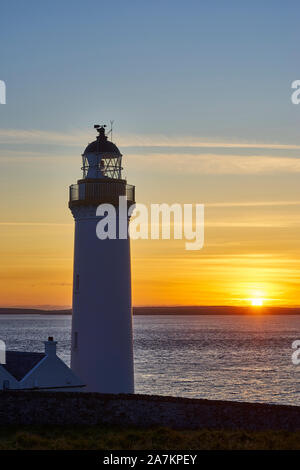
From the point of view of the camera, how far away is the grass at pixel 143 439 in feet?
62.7

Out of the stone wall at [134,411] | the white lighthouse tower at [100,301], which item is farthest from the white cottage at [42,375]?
the stone wall at [134,411]

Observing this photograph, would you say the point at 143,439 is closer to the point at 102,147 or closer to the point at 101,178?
the point at 101,178

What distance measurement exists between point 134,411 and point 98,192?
9516mm

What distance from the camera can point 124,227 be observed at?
2820cm

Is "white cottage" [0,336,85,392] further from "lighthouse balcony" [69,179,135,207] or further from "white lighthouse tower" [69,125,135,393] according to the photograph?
"lighthouse balcony" [69,179,135,207]

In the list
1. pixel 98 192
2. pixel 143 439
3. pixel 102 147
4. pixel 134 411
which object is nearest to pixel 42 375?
pixel 134 411

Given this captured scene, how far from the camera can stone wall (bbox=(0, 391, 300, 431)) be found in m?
22.1

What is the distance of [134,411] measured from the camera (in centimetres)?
2255

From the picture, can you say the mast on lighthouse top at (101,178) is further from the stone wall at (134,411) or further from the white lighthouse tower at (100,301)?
the stone wall at (134,411)

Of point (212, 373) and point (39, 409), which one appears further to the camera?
point (212, 373)

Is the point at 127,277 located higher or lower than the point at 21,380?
higher

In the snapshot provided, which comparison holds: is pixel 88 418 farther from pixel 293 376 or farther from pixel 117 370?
pixel 293 376

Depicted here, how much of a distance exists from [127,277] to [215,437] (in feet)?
31.0

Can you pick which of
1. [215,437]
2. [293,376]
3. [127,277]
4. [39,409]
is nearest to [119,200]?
[127,277]
